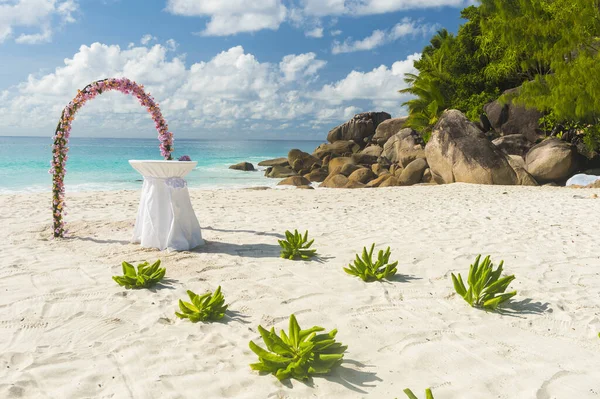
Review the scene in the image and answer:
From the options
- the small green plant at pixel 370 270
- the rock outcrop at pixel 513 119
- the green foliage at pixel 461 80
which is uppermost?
the green foliage at pixel 461 80

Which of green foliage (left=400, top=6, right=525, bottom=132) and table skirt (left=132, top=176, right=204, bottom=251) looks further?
green foliage (left=400, top=6, right=525, bottom=132)

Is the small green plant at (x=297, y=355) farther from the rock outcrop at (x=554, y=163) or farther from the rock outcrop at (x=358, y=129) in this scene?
the rock outcrop at (x=358, y=129)

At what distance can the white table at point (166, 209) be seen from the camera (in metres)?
5.50

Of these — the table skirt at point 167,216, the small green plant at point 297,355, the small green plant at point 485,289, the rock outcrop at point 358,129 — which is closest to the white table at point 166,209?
the table skirt at point 167,216

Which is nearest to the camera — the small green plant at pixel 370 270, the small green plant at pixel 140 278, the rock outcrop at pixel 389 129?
the small green plant at pixel 140 278

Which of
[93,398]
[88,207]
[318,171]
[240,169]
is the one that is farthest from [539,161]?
[240,169]

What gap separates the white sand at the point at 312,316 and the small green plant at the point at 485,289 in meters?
0.11

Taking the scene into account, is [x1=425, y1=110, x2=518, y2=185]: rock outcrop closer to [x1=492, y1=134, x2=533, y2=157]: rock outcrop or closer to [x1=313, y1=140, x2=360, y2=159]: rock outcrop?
[x1=492, y1=134, x2=533, y2=157]: rock outcrop

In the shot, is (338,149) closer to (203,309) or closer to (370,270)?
(370,270)

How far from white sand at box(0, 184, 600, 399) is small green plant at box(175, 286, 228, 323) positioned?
8cm

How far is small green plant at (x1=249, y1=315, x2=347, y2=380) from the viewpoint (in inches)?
104

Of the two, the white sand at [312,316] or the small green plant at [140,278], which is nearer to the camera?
the white sand at [312,316]

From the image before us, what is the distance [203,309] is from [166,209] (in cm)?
251

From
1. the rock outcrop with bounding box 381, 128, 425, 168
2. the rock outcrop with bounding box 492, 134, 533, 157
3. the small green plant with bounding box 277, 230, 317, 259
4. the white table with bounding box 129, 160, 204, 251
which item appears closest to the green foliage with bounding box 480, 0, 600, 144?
the rock outcrop with bounding box 492, 134, 533, 157
